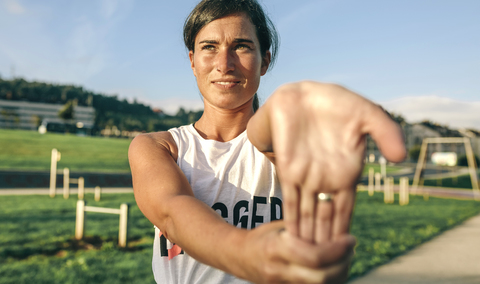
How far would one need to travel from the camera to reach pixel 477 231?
30.1 ft

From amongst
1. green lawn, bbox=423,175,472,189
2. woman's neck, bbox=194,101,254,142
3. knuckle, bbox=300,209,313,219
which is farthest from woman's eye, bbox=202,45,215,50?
Result: green lawn, bbox=423,175,472,189

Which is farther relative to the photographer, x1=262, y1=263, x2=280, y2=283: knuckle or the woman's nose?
the woman's nose

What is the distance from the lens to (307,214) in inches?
25.7

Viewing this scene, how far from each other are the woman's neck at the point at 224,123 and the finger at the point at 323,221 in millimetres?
986

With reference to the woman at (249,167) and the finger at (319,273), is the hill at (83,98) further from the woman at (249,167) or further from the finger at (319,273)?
the finger at (319,273)

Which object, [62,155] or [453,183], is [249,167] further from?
[62,155]

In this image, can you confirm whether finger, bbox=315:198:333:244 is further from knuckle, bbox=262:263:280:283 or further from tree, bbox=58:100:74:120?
tree, bbox=58:100:74:120

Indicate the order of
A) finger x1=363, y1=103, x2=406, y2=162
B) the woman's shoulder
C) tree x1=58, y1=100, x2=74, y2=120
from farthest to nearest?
tree x1=58, y1=100, x2=74, y2=120 < the woman's shoulder < finger x1=363, y1=103, x2=406, y2=162

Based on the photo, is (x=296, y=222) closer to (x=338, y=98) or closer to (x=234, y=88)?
(x=338, y=98)

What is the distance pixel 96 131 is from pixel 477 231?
201 ft

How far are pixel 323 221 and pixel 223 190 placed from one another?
861 mm

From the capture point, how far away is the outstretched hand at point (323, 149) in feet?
2.11

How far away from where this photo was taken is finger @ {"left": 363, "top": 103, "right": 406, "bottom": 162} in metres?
0.63

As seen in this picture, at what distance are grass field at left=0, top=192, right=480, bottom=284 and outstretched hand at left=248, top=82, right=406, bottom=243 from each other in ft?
15.2
